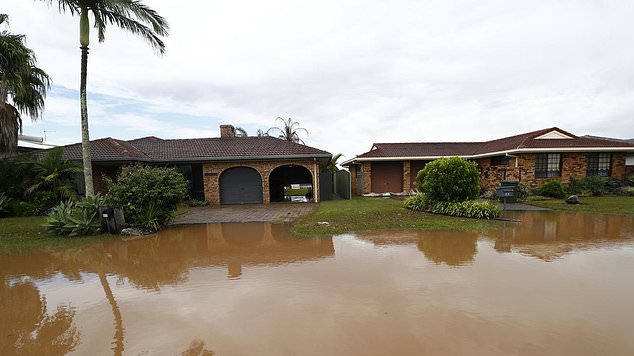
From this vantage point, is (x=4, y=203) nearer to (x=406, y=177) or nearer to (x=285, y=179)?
(x=285, y=179)

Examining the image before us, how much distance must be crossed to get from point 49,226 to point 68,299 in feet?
20.0

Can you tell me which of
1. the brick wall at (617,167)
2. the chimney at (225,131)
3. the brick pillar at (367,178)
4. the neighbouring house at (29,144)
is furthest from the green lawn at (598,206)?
the neighbouring house at (29,144)

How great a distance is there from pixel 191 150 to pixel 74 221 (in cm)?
889

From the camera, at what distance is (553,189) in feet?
54.0

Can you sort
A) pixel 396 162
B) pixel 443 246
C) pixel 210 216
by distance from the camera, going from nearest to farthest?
1. pixel 443 246
2. pixel 210 216
3. pixel 396 162

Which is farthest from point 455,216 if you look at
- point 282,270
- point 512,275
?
point 282,270

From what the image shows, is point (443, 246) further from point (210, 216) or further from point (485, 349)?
point (210, 216)

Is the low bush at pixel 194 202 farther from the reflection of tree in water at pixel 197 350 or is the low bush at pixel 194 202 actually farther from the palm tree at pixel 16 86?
the reflection of tree in water at pixel 197 350

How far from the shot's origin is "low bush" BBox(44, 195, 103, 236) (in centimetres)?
905

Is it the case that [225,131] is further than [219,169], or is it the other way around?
[225,131]

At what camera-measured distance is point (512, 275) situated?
5203 millimetres

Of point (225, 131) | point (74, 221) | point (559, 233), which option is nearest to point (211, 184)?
point (225, 131)

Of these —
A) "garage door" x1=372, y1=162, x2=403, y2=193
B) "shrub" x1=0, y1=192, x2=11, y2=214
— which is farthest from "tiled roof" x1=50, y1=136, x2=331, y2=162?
"garage door" x1=372, y1=162, x2=403, y2=193

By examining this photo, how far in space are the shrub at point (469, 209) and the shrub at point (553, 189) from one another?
8062mm
